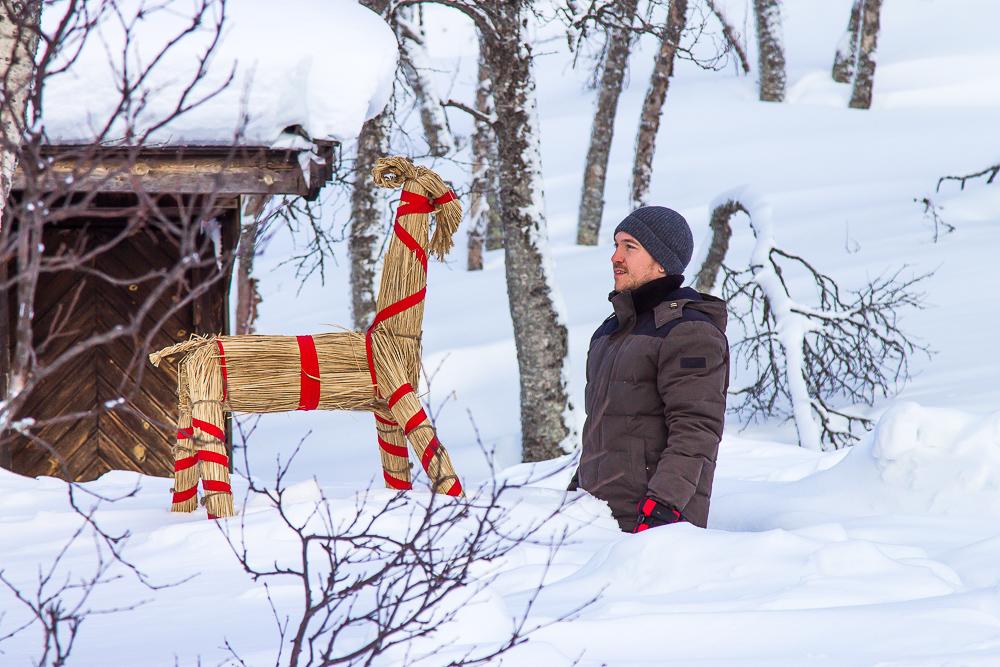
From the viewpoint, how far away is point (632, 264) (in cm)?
344

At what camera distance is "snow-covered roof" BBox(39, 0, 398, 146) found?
491 cm

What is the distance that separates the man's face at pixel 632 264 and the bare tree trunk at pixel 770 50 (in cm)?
1434

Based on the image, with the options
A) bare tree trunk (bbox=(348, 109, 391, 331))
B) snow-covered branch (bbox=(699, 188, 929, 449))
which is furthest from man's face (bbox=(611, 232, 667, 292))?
bare tree trunk (bbox=(348, 109, 391, 331))

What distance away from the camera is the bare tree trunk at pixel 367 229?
9094mm

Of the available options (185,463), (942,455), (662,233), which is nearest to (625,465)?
(662,233)

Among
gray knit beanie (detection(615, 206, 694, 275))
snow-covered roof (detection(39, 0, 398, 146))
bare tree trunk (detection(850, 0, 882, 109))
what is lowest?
gray knit beanie (detection(615, 206, 694, 275))

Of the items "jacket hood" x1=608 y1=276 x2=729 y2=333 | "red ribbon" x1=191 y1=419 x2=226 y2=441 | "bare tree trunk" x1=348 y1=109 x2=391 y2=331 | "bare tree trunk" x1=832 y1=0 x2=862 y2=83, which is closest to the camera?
"jacket hood" x1=608 y1=276 x2=729 y2=333

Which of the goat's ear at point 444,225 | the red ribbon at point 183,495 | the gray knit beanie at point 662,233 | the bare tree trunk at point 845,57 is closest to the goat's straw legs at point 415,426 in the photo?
the goat's ear at point 444,225

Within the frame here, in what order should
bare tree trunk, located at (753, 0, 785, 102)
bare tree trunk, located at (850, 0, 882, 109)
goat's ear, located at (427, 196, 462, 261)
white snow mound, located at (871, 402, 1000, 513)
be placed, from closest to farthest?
1. white snow mound, located at (871, 402, 1000, 513)
2. goat's ear, located at (427, 196, 462, 261)
3. bare tree trunk, located at (850, 0, 882, 109)
4. bare tree trunk, located at (753, 0, 785, 102)

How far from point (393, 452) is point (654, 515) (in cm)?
145

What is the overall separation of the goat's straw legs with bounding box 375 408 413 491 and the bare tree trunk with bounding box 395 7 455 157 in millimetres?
4185

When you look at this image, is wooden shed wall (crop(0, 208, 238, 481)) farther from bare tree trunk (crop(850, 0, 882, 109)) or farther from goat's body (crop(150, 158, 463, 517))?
bare tree trunk (crop(850, 0, 882, 109))

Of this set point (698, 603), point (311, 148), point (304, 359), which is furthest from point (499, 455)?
point (698, 603)

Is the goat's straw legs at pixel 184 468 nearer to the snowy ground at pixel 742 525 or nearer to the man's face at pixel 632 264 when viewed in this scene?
the snowy ground at pixel 742 525
